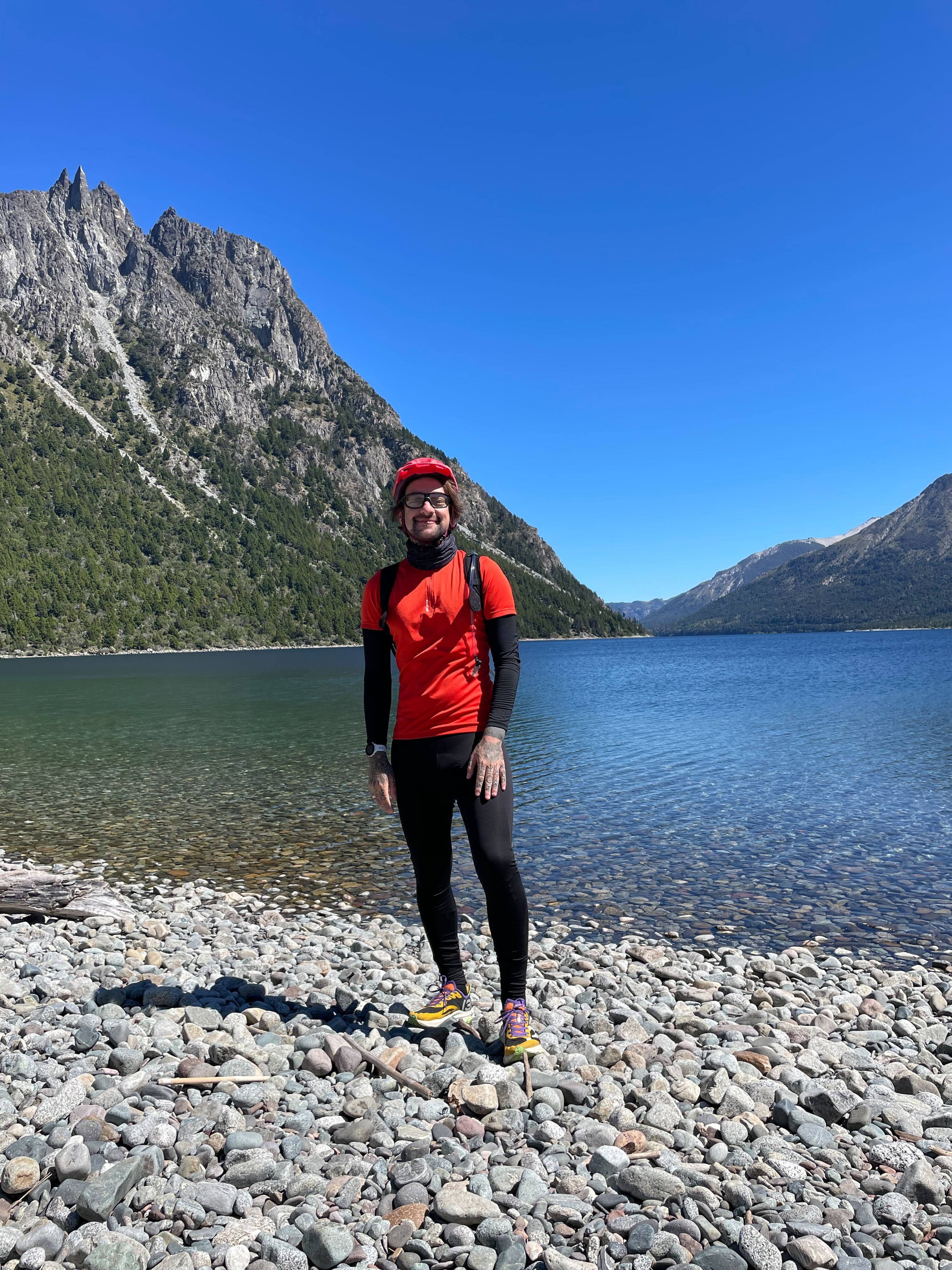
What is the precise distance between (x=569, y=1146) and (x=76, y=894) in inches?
364

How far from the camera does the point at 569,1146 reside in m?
4.40

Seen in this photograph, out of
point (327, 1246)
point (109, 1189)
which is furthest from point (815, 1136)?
point (109, 1189)

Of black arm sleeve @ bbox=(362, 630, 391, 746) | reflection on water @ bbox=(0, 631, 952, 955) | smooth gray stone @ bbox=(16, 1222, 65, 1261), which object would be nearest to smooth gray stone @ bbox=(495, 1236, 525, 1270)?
smooth gray stone @ bbox=(16, 1222, 65, 1261)

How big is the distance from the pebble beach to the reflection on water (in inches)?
155

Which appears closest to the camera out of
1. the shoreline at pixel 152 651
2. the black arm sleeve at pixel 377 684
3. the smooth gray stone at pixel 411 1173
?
the smooth gray stone at pixel 411 1173

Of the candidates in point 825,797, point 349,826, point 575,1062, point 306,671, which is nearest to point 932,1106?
point 575,1062

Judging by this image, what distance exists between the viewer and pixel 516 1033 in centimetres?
541

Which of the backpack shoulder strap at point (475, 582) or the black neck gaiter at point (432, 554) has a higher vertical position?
the black neck gaiter at point (432, 554)

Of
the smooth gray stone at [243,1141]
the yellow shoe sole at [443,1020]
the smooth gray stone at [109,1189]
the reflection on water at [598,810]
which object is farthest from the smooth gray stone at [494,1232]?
the reflection on water at [598,810]

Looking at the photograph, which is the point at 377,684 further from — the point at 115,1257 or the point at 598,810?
the point at 598,810

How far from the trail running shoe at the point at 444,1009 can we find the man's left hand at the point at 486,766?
202 centimetres

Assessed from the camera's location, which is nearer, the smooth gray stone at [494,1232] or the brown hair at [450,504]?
the smooth gray stone at [494,1232]

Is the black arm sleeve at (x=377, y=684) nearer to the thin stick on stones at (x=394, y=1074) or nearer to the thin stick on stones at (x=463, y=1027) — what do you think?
the thin stick on stones at (x=394, y=1074)

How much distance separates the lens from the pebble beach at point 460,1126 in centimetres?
360
